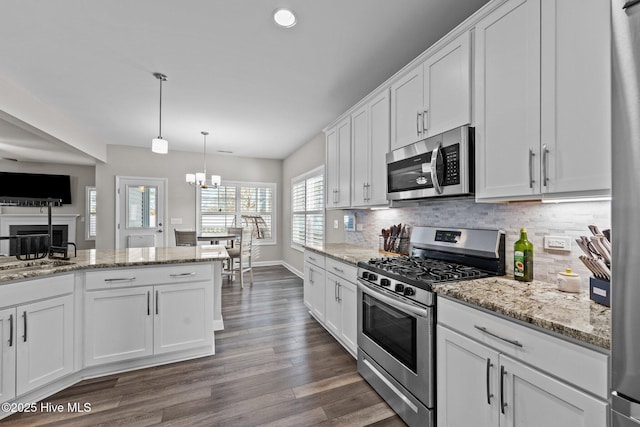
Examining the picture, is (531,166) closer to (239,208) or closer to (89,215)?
(239,208)

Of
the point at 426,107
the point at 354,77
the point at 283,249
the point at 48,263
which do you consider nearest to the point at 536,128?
the point at 426,107

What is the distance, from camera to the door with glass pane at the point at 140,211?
5.69 m

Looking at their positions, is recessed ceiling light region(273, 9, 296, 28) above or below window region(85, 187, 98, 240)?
above

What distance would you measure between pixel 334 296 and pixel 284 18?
7.80 ft

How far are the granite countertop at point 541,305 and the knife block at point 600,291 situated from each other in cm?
3

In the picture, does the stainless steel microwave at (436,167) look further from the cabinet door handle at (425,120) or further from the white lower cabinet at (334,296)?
the white lower cabinet at (334,296)

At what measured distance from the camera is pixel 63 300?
2.01 meters

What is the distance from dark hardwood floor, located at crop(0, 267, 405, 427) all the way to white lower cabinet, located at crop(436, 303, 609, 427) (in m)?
0.56

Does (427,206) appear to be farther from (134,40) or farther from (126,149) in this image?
(126,149)

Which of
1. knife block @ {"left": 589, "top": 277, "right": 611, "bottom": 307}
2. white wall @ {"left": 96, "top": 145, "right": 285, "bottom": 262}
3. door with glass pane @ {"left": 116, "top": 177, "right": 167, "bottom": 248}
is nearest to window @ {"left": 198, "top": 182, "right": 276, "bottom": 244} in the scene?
white wall @ {"left": 96, "top": 145, "right": 285, "bottom": 262}

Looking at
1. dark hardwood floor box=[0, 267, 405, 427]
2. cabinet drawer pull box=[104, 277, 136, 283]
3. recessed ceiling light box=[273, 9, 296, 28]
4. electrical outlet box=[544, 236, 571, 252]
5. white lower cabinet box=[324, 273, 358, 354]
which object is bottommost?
dark hardwood floor box=[0, 267, 405, 427]

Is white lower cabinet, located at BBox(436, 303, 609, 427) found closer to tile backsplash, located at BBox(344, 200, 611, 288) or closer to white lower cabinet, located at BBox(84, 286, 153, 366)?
tile backsplash, located at BBox(344, 200, 611, 288)

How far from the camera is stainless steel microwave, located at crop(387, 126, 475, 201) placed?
5.46 ft

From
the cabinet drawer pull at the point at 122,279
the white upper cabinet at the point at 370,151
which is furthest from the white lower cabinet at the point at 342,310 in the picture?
the cabinet drawer pull at the point at 122,279
